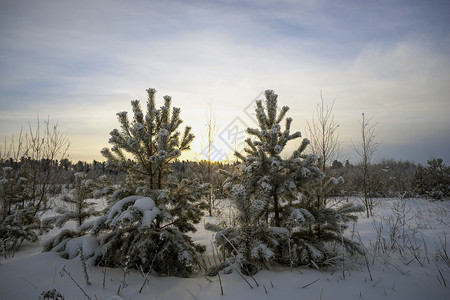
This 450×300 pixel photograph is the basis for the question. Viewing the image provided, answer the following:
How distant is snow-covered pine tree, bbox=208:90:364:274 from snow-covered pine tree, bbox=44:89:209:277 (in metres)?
0.66

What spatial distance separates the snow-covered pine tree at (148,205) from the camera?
325 centimetres

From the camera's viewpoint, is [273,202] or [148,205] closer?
[148,205]

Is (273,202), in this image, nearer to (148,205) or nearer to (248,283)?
(248,283)

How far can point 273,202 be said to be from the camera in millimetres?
4168

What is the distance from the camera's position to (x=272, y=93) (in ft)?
13.8

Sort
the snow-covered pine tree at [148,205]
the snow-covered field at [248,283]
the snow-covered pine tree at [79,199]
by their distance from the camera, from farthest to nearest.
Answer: the snow-covered pine tree at [79,199], the snow-covered pine tree at [148,205], the snow-covered field at [248,283]

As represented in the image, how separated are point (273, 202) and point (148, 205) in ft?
7.08

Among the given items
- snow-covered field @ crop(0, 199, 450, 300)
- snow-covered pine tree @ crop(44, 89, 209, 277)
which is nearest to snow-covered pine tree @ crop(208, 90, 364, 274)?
snow-covered field @ crop(0, 199, 450, 300)

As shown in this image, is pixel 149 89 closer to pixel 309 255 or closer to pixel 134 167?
pixel 134 167

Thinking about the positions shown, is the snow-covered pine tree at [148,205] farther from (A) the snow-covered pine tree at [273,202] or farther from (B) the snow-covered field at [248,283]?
(A) the snow-covered pine tree at [273,202]

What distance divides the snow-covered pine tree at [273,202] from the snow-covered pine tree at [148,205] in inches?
26.1

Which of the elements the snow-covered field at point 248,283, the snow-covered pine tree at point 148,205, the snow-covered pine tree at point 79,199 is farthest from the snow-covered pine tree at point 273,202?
the snow-covered pine tree at point 79,199

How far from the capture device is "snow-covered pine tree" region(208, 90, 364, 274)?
329 cm

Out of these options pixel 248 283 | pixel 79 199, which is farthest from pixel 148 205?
pixel 79 199
